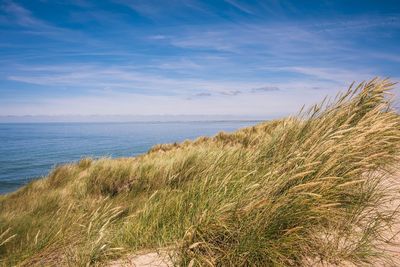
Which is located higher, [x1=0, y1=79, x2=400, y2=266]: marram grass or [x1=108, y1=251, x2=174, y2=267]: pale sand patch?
[x1=0, y1=79, x2=400, y2=266]: marram grass

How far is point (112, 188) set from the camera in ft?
23.6

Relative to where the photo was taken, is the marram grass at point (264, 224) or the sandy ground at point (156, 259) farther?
the sandy ground at point (156, 259)

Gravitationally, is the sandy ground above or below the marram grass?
below

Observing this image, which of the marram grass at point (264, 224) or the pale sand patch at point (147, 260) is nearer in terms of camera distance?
the marram grass at point (264, 224)

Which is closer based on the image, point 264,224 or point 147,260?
point 264,224

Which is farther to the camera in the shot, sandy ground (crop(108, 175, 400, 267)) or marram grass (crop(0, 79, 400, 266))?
sandy ground (crop(108, 175, 400, 267))

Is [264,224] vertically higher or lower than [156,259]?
higher

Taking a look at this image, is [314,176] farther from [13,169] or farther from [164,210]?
[13,169]

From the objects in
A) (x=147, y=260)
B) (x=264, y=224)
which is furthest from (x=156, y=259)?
(x=264, y=224)

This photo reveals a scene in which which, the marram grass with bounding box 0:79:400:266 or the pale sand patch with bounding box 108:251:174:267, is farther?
the pale sand patch with bounding box 108:251:174:267

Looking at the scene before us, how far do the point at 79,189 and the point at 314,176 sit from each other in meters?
5.71

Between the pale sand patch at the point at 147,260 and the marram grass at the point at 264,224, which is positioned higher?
the marram grass at the point at 264,224

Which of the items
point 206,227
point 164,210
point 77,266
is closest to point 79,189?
point 164,210

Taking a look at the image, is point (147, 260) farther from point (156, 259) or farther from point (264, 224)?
point (264, 224)
